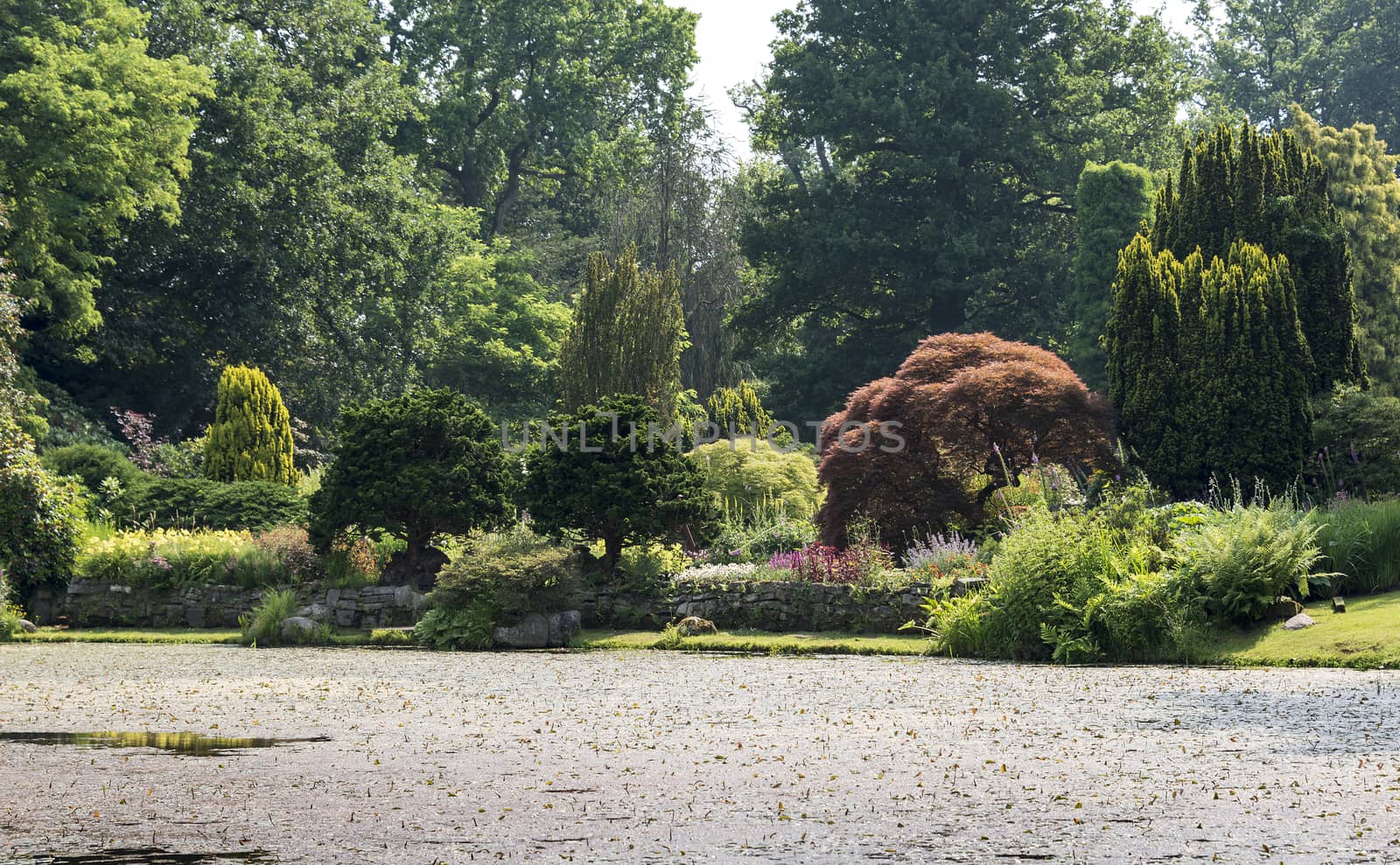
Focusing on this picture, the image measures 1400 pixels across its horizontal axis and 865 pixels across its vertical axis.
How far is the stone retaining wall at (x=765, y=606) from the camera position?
15.6m

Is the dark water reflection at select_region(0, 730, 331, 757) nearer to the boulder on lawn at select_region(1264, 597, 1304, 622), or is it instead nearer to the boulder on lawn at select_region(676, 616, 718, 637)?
the boulder on lawn at select_region(676, 616, 718, 637)

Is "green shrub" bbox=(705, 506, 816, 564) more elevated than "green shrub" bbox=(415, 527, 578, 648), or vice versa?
"green shrub" bbox=(705, 506, 816, 564)

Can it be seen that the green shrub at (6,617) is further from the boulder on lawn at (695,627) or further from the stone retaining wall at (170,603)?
the boulder on lawn at (695,627)

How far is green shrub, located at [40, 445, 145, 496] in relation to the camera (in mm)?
21922

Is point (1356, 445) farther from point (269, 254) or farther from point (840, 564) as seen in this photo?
point (269, 254)

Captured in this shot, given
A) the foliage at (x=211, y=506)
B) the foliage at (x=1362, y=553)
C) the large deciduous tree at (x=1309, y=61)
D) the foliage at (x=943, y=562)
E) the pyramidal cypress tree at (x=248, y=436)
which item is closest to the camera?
the foliage at (x=1362, y=553)

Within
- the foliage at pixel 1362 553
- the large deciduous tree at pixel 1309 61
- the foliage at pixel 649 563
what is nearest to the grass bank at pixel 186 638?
the foliage at pixel 649 563

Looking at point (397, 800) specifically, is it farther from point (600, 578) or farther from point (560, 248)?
point (560, 248)

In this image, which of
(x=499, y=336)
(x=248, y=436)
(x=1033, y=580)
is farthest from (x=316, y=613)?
(x=499, y=336)

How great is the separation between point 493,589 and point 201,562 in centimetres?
515

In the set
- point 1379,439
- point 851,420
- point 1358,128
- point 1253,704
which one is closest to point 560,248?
point 1358,128

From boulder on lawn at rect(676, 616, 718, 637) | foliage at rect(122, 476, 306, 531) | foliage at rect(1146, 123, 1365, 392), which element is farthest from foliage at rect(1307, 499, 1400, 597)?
foliage at rect(122, 476, 306, 531)

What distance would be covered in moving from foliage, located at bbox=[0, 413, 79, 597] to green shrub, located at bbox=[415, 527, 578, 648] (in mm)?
5660

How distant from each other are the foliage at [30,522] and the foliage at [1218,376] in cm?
1403
